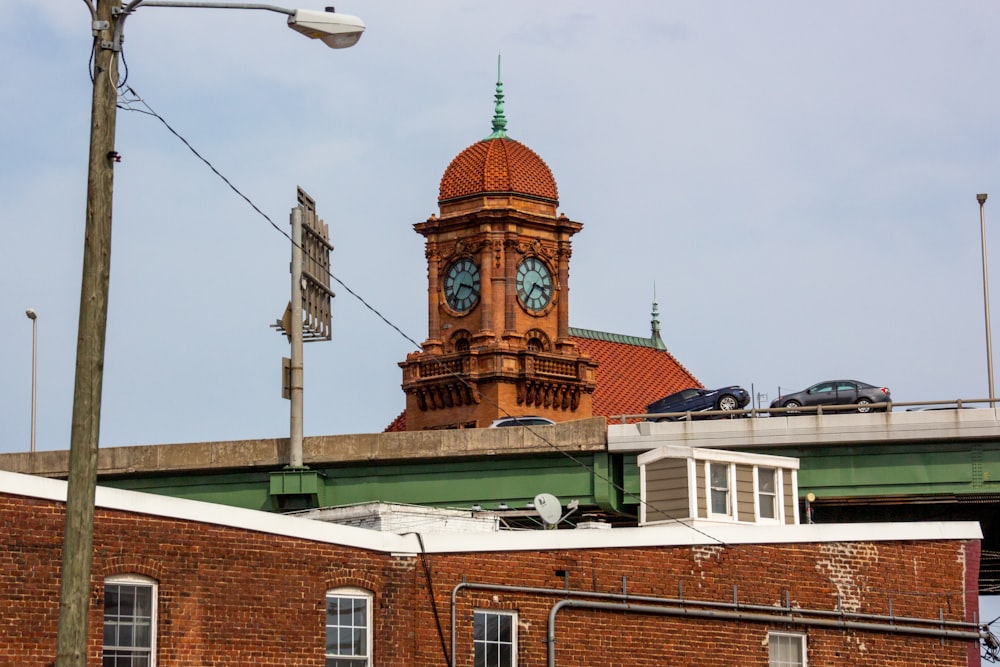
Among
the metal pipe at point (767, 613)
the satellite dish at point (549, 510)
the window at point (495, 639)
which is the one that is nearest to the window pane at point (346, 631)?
the metal pipe at point (767, 613)

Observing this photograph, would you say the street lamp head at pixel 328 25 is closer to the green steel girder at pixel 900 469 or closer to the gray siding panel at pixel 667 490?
the gray siding panel at pixel 667 490

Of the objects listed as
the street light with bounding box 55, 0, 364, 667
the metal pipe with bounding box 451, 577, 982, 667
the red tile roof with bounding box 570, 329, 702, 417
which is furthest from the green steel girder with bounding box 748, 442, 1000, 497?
→ the red tile roof with bounding box 570, 329, 702, 417

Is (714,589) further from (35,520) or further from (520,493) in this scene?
(520,493)

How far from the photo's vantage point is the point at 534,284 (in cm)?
10125

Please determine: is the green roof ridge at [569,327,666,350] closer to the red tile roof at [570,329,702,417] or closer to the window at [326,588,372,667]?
the red tile roof at [570,329,702,417]

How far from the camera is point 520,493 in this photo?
57469 mm

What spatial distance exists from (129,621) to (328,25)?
40.6ft

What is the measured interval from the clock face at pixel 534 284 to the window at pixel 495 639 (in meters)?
64.9

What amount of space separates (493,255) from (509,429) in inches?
1669

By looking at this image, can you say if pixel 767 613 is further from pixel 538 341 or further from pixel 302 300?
pixel 538 341

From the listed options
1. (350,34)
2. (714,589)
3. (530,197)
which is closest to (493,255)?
(530,197)

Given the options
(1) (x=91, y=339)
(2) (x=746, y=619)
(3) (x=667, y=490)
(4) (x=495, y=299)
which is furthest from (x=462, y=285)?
(1) (x=91, y=339)

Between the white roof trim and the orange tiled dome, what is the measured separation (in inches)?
2460

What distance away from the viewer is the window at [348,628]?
33406mm
